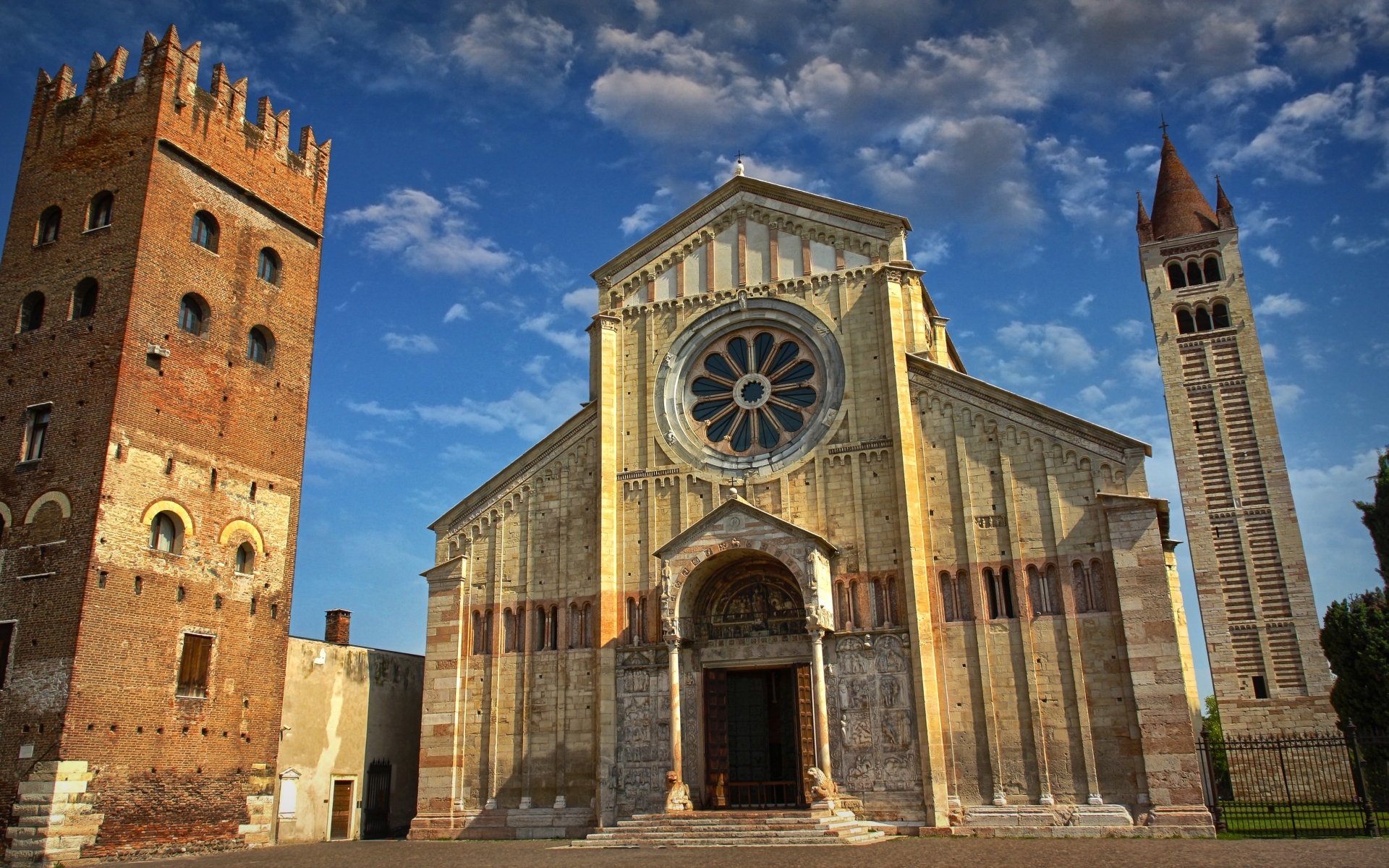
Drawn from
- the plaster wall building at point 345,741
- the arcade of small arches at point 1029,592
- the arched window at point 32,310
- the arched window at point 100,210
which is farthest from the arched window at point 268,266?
the arcade of small arches at point 1029,592

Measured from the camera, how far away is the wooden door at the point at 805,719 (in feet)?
68.5

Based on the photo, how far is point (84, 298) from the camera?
2311 cm

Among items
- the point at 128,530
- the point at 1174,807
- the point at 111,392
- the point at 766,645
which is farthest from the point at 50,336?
the point at 1174,807

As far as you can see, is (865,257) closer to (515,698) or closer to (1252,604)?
(515,698)

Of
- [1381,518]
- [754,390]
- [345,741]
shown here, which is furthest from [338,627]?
[1381,518]

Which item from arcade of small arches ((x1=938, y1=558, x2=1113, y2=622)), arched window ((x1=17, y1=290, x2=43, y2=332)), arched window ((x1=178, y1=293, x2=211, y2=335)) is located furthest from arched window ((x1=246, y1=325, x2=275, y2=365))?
arcade of small arches ((x1=938, y1=558, x2=1113, y2=622))

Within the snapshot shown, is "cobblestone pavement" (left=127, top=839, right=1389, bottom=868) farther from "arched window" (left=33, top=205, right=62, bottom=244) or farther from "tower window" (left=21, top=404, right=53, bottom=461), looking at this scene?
"arched window" (left=33, top=205, right=62, bottom=244)

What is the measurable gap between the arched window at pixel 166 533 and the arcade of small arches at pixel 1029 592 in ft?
54.5

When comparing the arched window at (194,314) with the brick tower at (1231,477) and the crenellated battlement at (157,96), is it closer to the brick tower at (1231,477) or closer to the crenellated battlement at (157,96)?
the crenellated battlement at (157,96)

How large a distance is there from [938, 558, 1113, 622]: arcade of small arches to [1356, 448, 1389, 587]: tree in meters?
13.5

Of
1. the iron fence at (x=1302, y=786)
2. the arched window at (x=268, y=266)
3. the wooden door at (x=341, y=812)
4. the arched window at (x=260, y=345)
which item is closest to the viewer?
the iron fence at (x=1302, y=786)

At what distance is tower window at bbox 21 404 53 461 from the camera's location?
2216 centimetres

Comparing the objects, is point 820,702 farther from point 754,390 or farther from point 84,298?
point 84,298

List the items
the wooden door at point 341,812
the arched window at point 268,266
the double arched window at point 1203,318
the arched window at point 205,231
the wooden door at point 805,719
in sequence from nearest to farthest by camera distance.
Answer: the wooden door at point 805,719
the arched window at point 205,231
the wooden door at point 341,812
the arched window at point 268,266
the double arched window at point 1203,318
